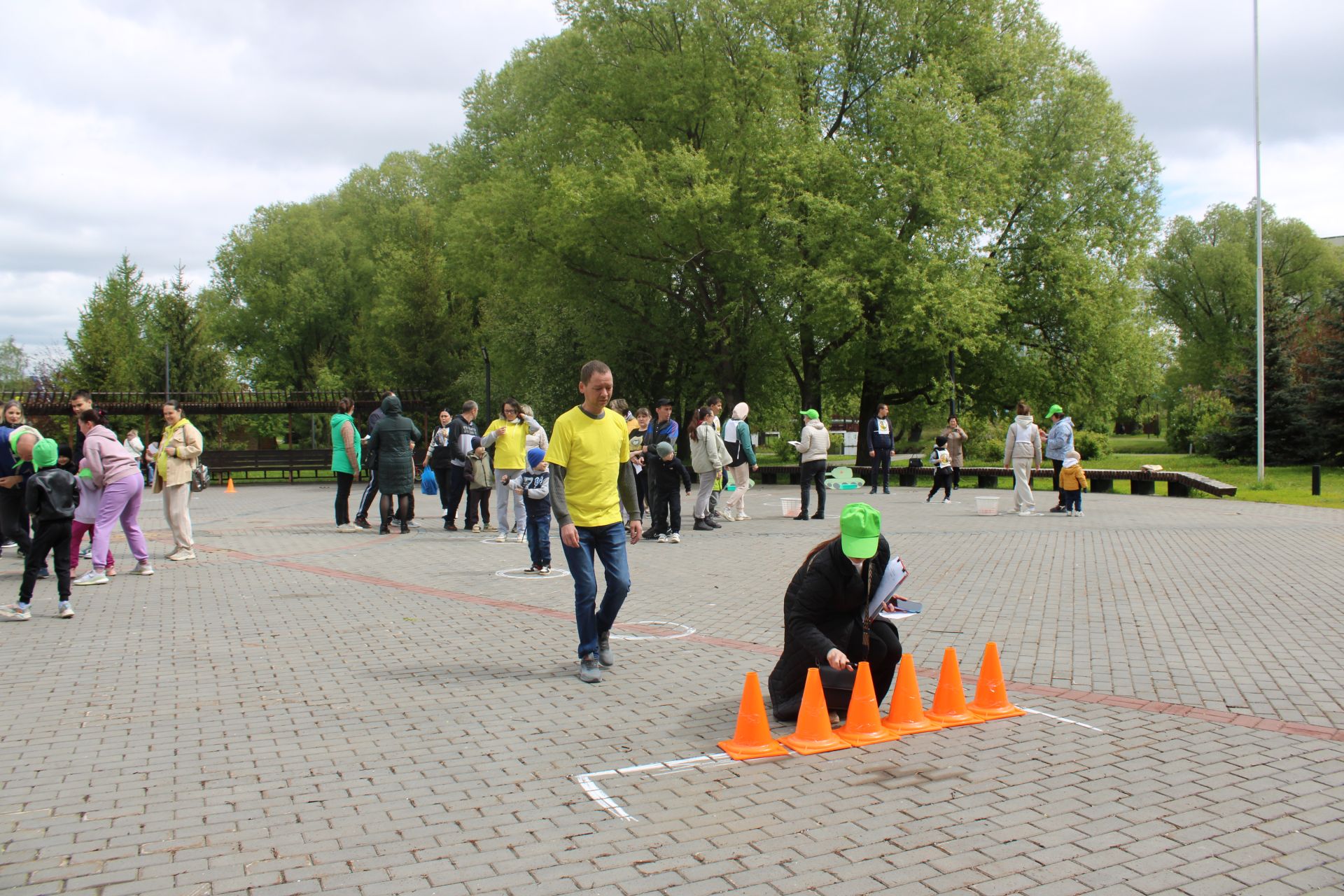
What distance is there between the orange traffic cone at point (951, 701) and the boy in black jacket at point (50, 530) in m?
7.38

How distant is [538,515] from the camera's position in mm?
10859

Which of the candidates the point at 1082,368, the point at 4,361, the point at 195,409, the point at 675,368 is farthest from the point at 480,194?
the point at 4,361

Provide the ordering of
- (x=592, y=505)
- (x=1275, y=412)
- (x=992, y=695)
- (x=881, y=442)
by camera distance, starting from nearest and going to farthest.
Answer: (x=992, y=695) < (x=592, y=505) < (x=881, y=442) < (x=1275, y=412)

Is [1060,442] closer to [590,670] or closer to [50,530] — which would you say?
[590,670]

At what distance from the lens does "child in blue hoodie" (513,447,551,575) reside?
1084 cm

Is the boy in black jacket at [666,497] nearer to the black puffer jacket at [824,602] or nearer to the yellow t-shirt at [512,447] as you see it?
the yellow t-shirt at [512,447]

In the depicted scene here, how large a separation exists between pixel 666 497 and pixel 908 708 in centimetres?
909

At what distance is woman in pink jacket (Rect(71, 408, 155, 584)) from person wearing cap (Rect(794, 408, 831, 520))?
9783mm

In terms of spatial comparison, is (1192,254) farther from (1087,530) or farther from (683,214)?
(1087,530)

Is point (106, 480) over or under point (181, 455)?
under

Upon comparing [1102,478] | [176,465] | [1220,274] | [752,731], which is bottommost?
[752,731]

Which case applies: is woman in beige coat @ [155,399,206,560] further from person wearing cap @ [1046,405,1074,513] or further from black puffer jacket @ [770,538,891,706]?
person wearing cap @ [1046,405,1074,513]

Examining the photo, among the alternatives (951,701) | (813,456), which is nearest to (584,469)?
(951,701)

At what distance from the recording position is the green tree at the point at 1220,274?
57875 millimetres
